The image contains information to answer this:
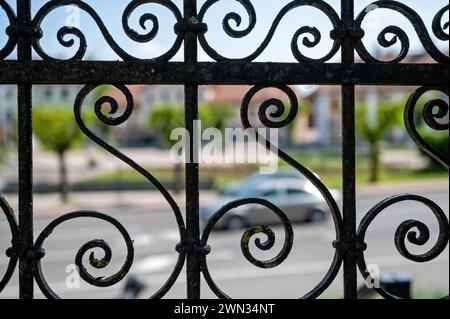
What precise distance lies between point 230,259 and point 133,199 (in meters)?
8.17

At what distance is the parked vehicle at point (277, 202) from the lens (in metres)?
11.6

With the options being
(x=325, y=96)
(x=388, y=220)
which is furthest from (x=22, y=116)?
(x=325, y=96)

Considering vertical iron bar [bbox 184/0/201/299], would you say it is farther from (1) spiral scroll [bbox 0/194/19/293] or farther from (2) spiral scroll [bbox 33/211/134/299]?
(1) spiral scroll [bbox 0/194/19/293]

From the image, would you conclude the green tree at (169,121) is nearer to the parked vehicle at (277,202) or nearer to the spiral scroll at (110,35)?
the parked vehicle at (277,202)

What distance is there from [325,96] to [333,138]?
17.0 feet

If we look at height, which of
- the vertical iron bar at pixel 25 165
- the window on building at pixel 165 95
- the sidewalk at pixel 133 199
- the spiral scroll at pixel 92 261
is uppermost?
the window on building at pixel 165 95

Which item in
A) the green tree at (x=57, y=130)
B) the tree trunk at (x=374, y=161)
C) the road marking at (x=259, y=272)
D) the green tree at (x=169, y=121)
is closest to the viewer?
the road marking at (x=259, y=272)

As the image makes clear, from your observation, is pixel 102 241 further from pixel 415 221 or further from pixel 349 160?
pixel 415 221

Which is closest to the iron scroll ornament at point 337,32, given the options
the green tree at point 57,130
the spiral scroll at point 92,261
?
the spiral scroll at point 92,261

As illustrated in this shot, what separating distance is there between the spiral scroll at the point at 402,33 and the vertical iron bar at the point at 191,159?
0.39 meters

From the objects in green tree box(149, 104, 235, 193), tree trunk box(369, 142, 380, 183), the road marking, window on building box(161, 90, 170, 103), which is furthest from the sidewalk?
window on building box(161, 90, 170, 103)

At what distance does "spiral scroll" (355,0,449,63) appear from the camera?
1197mm

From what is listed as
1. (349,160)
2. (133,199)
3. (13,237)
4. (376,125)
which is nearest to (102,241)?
(13,237)
